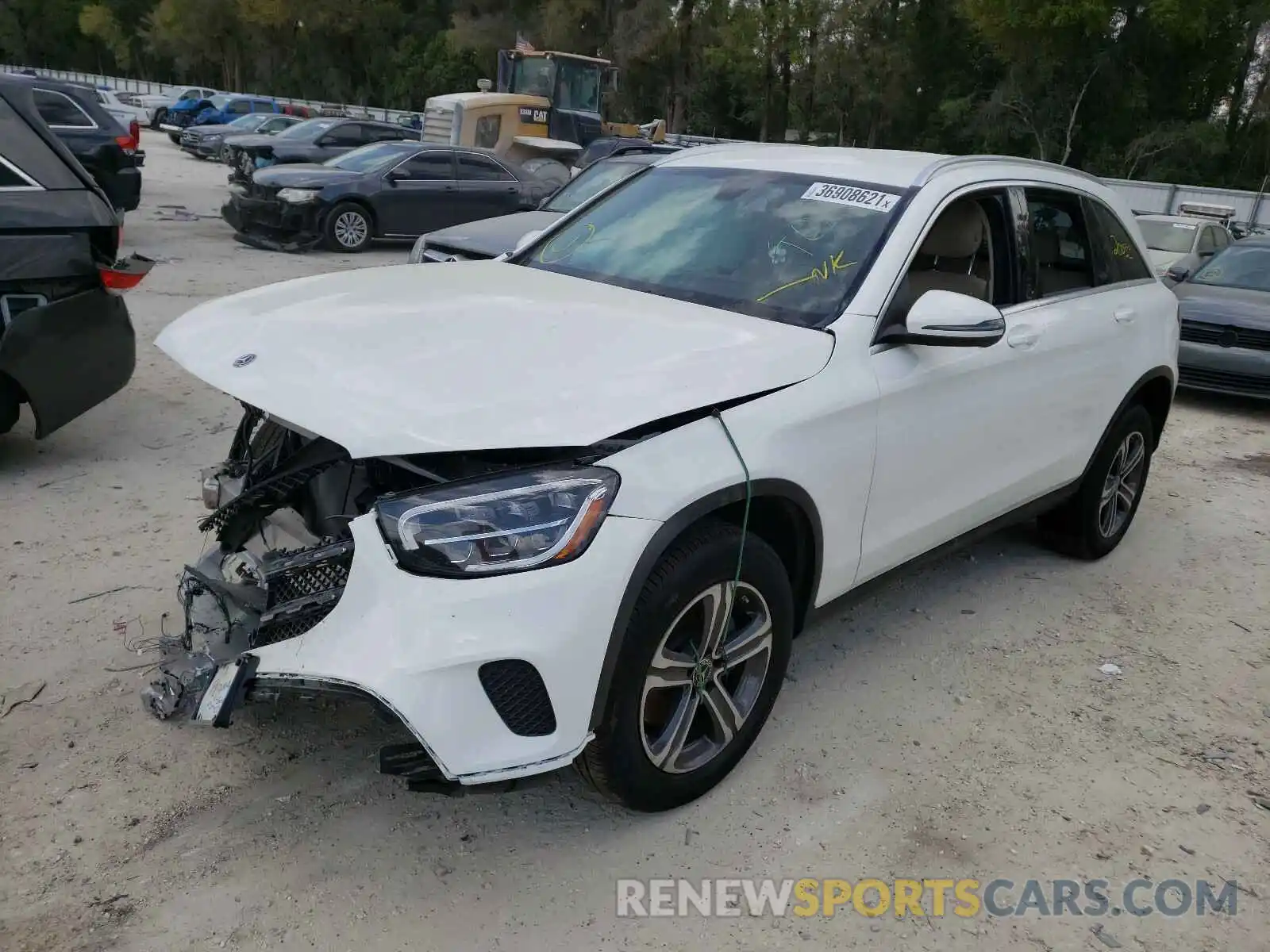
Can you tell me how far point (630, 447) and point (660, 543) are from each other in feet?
0.82

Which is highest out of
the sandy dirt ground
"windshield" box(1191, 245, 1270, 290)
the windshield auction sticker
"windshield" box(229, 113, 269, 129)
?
"windshield" box(229, 113, 269, 129)

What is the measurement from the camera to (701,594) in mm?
2807

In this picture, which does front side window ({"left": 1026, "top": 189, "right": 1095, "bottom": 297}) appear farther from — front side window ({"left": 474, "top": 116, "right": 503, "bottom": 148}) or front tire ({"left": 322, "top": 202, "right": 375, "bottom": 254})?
front side window ({"left": 474, "top": 116, "right": 503, "bottom": 148})

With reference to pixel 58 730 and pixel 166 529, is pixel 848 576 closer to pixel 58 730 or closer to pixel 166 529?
pixel 58 730

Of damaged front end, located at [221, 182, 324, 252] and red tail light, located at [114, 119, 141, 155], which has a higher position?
red tail light, located at [114, 119, 141, 155]

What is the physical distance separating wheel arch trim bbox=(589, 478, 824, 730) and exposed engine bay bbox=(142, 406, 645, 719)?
0.24m

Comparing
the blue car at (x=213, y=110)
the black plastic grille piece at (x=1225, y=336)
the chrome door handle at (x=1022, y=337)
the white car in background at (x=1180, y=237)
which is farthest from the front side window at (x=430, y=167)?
the blue car at (x=213, y=110)

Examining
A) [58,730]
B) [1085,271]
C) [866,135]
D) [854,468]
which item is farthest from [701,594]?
[866,135]

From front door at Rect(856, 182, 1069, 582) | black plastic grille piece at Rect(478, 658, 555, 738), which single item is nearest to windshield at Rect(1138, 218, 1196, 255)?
front door at Rect(856, 182, 1069, 582)

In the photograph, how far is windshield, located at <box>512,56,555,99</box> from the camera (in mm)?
22750

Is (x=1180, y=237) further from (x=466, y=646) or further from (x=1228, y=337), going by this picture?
(x=466, y=646)

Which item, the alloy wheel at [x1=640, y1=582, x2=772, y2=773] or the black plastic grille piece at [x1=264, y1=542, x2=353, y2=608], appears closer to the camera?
the black plastic grille piece at [x1=264, y1=542, x2=353, y2=608]

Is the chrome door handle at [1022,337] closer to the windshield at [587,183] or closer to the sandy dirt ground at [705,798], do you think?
the sandy dirt ground at [705,798]

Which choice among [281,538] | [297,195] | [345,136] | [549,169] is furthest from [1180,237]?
[345,136]
